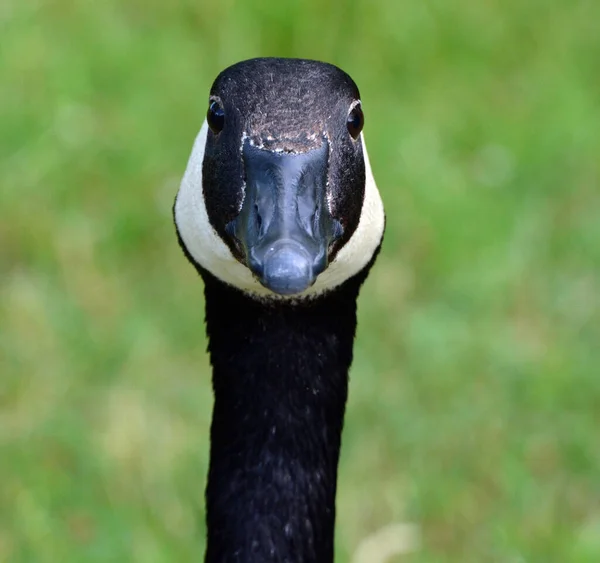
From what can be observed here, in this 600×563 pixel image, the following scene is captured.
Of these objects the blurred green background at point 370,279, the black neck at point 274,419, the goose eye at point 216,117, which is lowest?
the black neck at point 274,419

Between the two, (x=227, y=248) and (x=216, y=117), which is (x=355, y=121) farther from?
(x=227, y=248)

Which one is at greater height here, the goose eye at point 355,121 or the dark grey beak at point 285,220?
the goose eye at point 355,121

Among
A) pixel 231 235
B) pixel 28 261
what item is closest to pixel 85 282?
pixel 28 261

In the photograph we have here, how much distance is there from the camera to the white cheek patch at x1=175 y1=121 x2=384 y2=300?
2.38 m

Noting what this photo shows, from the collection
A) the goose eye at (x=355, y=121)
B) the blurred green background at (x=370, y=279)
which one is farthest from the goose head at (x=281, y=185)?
the blurred green background at (x=370, y=279)

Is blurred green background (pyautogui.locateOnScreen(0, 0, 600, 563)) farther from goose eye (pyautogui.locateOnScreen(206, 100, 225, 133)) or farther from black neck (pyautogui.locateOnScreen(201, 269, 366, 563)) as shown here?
goose eye (pyautogui.locateOnScreen(206, 100, 225, 133))

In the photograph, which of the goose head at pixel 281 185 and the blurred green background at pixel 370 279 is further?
the blurred green background at pixel 370 279

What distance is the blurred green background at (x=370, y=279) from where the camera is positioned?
4.04 metres

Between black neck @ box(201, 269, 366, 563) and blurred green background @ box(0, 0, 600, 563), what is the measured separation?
3.94ft

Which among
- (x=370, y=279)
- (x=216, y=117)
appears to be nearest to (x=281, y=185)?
(x=216, y=117)

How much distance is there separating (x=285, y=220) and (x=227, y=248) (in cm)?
27

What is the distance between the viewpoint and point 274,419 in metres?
2.59

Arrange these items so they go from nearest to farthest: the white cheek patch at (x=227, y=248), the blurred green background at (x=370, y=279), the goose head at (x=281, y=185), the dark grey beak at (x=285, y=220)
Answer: the dark grey beak at (x=285, y=220) → the goose head at (x=281, y=185) → the white cheek patch at (x=227, y=248) → the blurred green background at (x=370, y=279)

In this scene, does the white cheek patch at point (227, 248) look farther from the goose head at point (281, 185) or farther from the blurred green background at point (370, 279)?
the blurred green background at point (370, 279)
